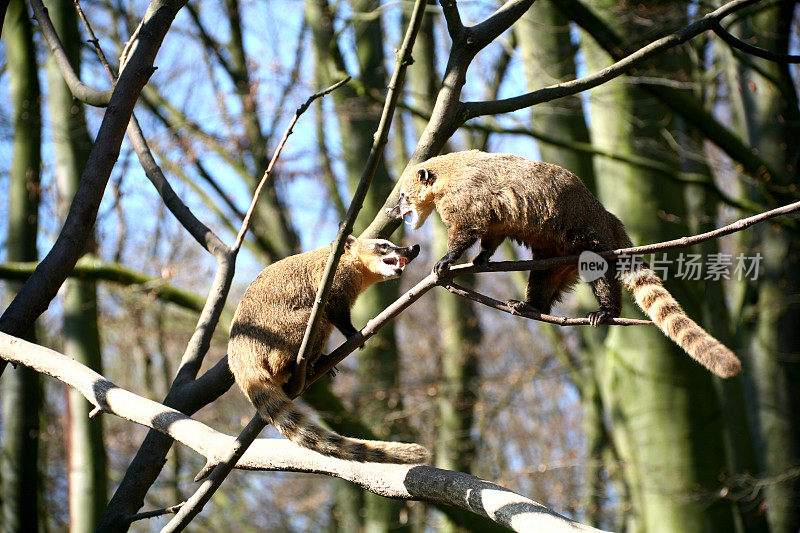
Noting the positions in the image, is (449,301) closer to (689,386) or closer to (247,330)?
(689,386)

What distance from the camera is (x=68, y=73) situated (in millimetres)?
4730

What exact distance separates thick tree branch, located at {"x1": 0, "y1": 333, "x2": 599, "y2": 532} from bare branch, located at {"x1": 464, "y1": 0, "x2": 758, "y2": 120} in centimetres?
211

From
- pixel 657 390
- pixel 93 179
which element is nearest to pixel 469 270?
pixel 93 179

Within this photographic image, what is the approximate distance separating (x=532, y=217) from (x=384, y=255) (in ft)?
3.14

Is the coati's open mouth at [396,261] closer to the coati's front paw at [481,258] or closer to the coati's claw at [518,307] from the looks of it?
the coati's front paw at [481,258]

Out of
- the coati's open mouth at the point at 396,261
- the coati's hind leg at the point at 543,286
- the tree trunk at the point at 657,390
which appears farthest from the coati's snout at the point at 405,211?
the tree trunk at the point at 657,390

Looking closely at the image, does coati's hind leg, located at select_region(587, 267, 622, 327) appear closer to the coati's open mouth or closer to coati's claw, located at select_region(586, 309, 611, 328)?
coati's claw, located at select_region(586, 309, 611, 328)

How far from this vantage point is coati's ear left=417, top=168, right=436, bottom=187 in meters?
4.52

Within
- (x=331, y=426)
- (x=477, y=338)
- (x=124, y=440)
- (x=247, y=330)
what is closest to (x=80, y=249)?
(x=247, y=330)

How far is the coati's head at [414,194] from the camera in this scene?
455 cm

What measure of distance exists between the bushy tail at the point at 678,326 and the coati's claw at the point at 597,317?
0.70ft

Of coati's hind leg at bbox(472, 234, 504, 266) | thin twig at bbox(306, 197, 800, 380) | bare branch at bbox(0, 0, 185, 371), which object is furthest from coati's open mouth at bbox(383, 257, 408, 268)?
bare branch at bbox(0, 0, 185, 371)

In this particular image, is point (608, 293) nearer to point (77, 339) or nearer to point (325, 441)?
point (325, 441)

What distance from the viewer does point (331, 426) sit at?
7.80 m
